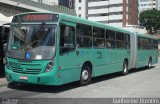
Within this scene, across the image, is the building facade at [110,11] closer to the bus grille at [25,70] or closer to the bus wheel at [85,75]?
the bus wheel at [85,75]

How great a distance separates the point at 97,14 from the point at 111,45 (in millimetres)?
95245

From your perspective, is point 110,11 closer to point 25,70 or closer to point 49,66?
point 25,70

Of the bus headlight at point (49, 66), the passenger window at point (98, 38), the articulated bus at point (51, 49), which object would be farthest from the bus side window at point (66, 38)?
the passenger window at point (98, 38)

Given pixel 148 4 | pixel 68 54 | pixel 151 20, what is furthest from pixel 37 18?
pixel 148 4

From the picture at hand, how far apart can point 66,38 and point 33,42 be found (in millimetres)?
1246

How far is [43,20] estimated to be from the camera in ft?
38.0

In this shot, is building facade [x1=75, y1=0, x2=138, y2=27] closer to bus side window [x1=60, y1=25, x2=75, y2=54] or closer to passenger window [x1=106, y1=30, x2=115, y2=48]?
passenger window [x1=106, y1=30, x2=115, y2=48]

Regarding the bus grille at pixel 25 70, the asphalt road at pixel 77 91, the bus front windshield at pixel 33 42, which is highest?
the bus front windshield at pixel 33 42

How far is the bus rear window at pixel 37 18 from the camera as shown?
11492mm

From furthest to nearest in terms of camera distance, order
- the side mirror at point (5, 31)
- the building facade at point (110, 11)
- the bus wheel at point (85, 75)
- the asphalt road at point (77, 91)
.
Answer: the building facade at point (110, 11), the bus wheel at point (85, 75), the side mirror at point (5, 31), the asphalt road at point (77, 91)

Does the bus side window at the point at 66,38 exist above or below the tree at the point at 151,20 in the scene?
below

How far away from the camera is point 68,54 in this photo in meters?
11.9

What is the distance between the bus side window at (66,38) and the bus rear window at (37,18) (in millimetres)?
438

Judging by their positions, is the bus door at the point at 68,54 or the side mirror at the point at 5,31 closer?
the bus door at the point at 68,54
